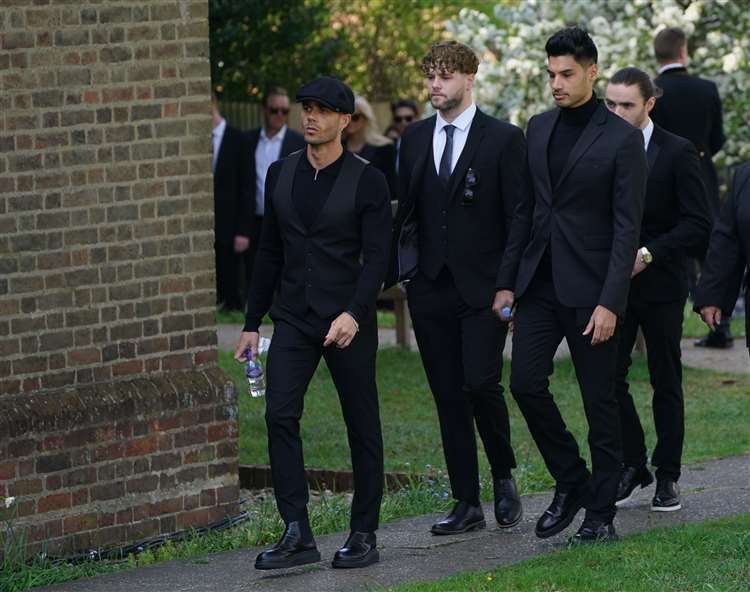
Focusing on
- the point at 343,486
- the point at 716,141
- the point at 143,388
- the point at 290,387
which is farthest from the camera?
the point at 716,141

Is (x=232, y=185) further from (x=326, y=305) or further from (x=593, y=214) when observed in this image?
(x=593, y=214)

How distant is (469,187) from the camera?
7.85 meters

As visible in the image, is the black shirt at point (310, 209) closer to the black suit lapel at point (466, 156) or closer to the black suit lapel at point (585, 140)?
the black suit lapel at point (466, 156)

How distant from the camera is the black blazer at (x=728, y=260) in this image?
7.58 metres

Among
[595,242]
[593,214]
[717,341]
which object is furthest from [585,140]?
A: [717,341]

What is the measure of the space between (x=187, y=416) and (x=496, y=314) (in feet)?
5.78

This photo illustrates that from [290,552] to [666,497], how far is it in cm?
196

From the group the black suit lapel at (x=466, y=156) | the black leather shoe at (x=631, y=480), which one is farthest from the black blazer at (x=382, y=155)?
the black suit lapel at (x=466, y=156)

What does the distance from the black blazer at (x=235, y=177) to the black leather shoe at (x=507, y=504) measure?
A: 26.4 feet

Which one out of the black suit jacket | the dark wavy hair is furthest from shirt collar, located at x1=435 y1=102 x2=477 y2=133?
the black suit jacket

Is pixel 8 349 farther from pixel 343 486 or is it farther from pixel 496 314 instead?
pixel 343 486

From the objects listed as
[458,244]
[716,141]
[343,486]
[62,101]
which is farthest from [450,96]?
[716,141]

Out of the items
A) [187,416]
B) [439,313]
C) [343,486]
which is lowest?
[343,486]

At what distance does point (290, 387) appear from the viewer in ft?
24.3
